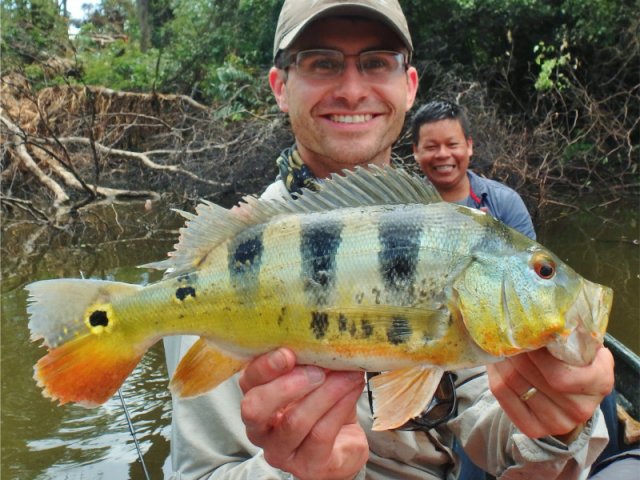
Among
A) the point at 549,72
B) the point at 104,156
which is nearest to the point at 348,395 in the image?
the point at 104,156

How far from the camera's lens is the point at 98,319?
147cm

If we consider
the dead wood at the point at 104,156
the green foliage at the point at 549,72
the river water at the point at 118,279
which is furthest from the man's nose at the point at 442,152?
the green foliage at the point at 549,72

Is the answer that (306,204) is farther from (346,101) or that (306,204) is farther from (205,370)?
(346,101)

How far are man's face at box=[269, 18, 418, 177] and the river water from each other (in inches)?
110

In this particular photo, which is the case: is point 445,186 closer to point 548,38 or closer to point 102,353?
point 102,353

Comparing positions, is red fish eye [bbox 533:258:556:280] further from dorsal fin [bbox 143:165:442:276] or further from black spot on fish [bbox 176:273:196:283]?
black spot on fish [bbox 176:273:196:283]

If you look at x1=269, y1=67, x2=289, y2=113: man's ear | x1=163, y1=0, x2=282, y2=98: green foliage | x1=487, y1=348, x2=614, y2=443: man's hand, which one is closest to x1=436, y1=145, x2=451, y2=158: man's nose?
x1=269, y1=67, x2=289, y2=113: man's ear

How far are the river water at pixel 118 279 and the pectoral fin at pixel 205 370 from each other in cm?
297

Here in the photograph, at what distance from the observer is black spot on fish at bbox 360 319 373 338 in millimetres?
1354

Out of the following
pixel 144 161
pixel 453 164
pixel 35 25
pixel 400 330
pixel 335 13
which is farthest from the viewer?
pixel 35 25

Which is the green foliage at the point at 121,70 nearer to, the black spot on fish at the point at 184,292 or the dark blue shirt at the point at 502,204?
the dark blue shirt at the point at 502,204

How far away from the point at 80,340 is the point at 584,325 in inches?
46.6

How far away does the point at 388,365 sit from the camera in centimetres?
138

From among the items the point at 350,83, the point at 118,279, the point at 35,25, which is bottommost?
the point at 118,279
